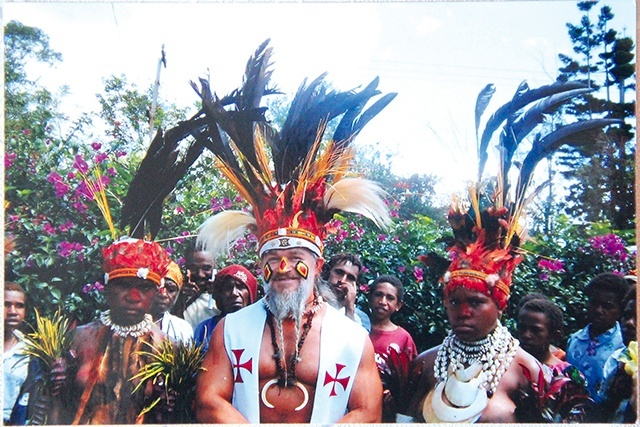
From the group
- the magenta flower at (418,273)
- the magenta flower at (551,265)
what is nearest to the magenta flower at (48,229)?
the magenta flower at (418,273)

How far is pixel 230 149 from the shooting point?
14.3 feet

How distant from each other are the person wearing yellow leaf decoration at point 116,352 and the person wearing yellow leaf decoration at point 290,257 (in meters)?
0.43

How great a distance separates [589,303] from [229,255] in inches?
97.4

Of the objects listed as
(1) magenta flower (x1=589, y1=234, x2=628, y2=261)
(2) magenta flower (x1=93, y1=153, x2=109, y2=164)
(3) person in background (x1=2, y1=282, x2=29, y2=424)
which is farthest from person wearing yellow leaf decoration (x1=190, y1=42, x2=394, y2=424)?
(1) magenta flower (x1=589, y1=234, x2=628, y2=261)

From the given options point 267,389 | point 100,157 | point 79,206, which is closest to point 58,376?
point 79,206

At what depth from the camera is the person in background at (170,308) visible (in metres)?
4.32

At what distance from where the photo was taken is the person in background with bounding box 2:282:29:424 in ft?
14.3

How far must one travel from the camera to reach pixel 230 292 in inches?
174

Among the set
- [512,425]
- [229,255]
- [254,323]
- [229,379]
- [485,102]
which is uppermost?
[485,102]

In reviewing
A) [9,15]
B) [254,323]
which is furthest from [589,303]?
[9,15]

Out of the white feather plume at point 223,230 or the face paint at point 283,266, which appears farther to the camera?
the white feather plume at point 223,230

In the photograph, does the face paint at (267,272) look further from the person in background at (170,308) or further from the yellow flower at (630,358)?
the yellow flower at (630,358)

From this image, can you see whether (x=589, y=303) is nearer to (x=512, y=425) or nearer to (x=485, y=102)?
(x=512, y=425)

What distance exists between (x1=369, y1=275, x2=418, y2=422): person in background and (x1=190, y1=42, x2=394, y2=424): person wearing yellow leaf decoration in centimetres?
12
